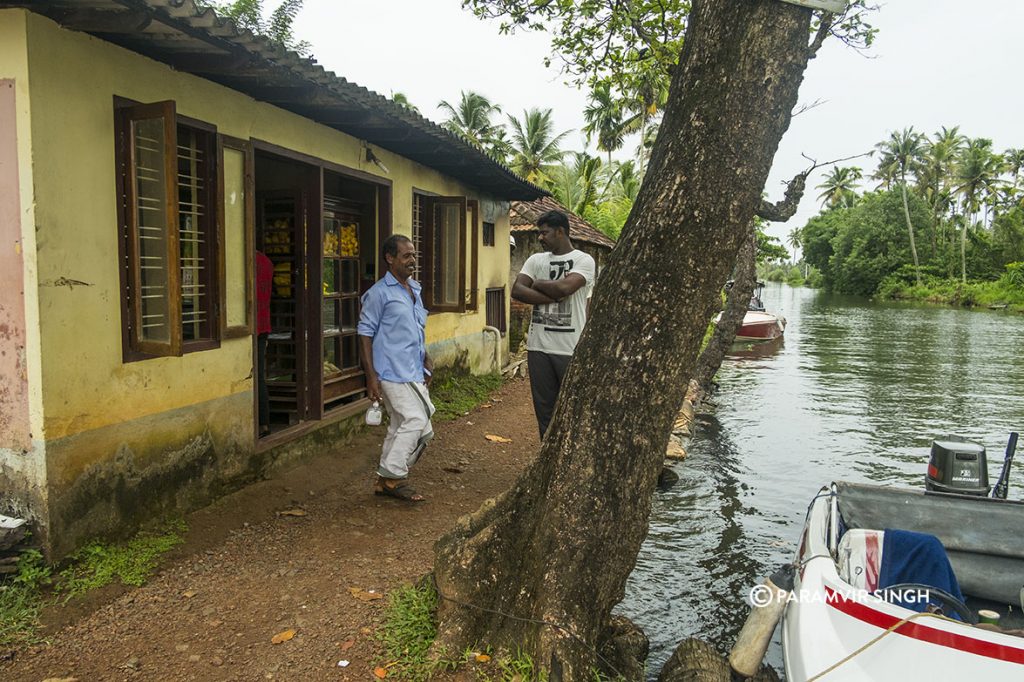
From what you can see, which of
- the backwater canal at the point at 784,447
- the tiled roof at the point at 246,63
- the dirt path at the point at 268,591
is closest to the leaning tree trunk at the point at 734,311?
the backwater canal at the point at 784,447

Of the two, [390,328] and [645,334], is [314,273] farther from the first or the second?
[645,334]

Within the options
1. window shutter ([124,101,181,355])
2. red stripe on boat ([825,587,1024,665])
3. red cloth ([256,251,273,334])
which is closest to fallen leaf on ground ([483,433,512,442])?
red cloth ([256,251,273,334])

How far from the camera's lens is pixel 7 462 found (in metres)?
3.81

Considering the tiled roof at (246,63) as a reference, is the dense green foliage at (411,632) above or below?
below

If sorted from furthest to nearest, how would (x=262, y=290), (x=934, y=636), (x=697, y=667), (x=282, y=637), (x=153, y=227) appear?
(x=262, y=290)
(x=153, y=227)
(x=697, y=667)
(x=282, y=637)
(x=934, y=636)

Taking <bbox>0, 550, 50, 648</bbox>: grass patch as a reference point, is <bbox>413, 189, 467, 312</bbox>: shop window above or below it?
above

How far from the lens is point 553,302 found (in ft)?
17.3

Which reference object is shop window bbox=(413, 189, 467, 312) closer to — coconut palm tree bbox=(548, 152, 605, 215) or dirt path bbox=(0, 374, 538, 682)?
dirt path bbox=(0, 374, 538, 682)

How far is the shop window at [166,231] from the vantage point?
4.13 meters

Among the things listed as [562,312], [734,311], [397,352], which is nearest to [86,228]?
[397,352]

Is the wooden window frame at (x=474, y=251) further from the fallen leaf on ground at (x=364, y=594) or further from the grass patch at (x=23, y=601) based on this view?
the grass patch at (x=23, y=601)

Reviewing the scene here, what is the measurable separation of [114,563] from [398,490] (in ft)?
6.57

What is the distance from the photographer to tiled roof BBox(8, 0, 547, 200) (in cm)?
360

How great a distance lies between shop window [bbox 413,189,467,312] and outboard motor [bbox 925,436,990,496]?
17.9 ft
